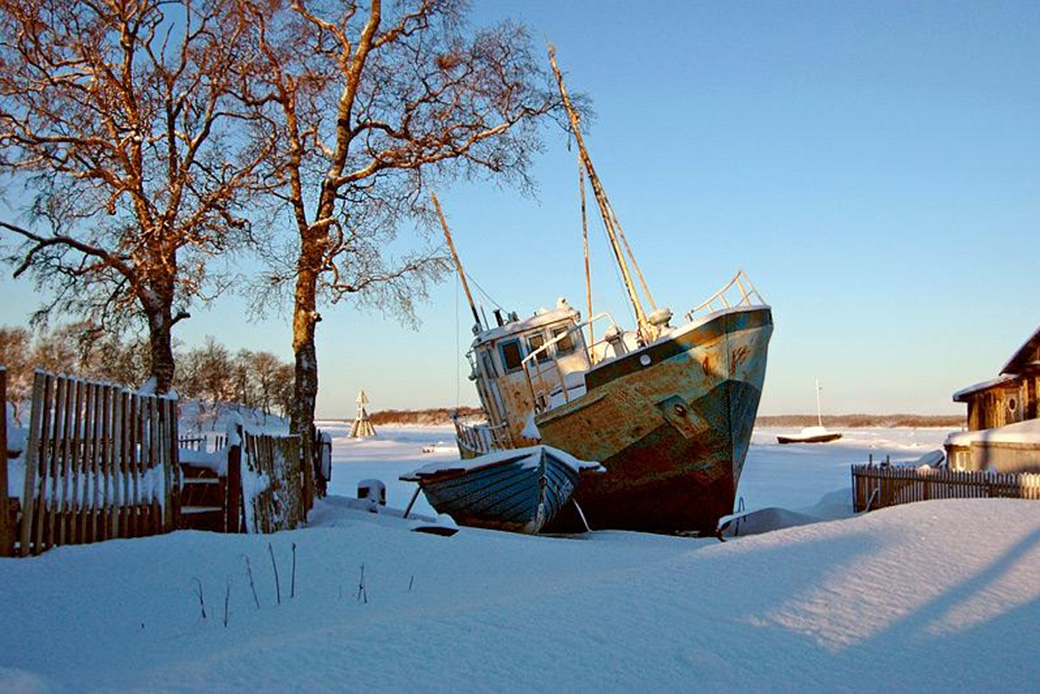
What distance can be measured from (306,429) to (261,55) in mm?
6410

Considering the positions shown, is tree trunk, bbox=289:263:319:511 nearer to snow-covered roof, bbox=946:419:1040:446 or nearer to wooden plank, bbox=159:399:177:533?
wooden plank, bbox=159:399:177:533

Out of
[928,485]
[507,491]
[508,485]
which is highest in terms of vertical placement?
[508,485]

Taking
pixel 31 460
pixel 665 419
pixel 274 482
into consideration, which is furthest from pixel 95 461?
pixel 665 419

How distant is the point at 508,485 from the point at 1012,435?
13338mm

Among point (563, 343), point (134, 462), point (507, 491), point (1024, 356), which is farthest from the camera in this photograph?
point (1024, 356)

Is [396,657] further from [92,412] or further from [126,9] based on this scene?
[126,9]

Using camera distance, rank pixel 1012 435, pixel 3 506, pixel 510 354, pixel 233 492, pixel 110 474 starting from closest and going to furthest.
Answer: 1. pixel 3 506
2. pixel 110 474
3. pixel 233 492
4. pixel 1012 435
5. pixel 510 354

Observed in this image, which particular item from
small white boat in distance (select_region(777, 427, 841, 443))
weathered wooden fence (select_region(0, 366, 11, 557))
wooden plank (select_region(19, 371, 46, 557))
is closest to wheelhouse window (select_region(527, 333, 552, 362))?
wooden plank (select_region(19, 371, 46, 557))

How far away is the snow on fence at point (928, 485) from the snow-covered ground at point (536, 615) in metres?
8.95

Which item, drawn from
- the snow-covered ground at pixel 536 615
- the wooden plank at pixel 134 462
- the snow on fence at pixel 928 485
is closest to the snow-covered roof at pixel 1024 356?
the snow on fence at pixel 928 485

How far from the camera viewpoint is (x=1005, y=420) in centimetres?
2370

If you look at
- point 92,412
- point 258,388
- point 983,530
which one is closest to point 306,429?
point 92,412

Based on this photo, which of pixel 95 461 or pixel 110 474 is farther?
pixel 110 474

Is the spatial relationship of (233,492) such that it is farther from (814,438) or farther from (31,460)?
(814,438)
